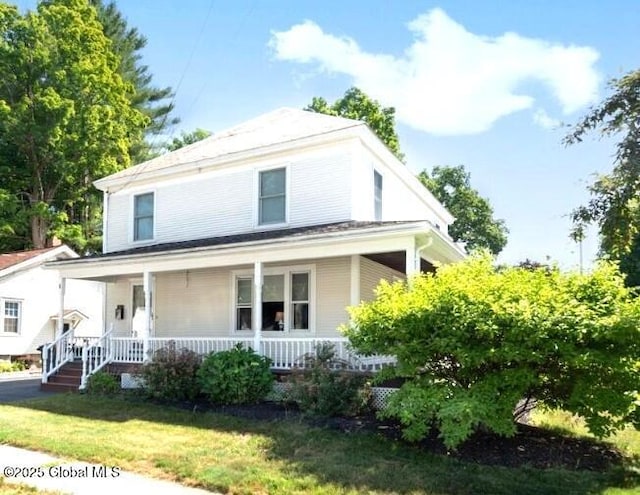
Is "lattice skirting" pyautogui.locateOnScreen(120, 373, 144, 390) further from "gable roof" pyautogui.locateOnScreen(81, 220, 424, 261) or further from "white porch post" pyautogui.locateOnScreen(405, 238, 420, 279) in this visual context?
"white porch post" pyautogui.locateOnScreen(405, 238, 420, 279)

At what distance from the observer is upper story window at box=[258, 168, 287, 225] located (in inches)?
573

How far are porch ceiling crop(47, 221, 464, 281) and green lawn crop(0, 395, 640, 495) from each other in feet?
11.6

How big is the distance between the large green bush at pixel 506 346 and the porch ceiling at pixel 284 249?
8.23 feet

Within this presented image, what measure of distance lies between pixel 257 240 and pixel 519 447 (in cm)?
664

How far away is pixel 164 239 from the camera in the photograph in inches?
641

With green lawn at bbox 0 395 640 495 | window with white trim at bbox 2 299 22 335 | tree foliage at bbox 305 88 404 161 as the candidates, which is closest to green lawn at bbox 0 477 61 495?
green lawn at bbox 0 395 640 495

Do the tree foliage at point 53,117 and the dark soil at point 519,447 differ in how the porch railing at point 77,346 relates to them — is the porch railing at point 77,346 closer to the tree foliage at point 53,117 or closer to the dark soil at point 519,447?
the dark soil at point 519,447

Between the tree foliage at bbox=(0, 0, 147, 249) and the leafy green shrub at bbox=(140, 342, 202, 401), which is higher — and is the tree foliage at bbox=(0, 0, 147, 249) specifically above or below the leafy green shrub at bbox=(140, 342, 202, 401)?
above

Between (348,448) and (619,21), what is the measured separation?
37.1ft

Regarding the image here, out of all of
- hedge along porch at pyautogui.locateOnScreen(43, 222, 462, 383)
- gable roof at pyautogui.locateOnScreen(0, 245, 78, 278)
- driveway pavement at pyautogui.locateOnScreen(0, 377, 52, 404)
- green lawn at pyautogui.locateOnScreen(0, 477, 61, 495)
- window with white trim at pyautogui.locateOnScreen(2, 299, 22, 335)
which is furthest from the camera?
window with white trim at pyautogui.locateOnScreen(2, 299, 22, 335)

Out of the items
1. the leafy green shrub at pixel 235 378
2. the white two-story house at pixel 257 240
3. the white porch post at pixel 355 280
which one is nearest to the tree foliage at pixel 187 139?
the white two-story house at pixel 257 240

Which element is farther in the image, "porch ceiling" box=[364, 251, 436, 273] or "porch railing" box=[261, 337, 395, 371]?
"porch ceiling" box=[364, 251, 436, 273]

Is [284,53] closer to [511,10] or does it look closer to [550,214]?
[511,10]

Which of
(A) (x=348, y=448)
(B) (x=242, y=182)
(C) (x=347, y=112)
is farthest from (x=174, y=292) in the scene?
(C) (x=347, y=112)
